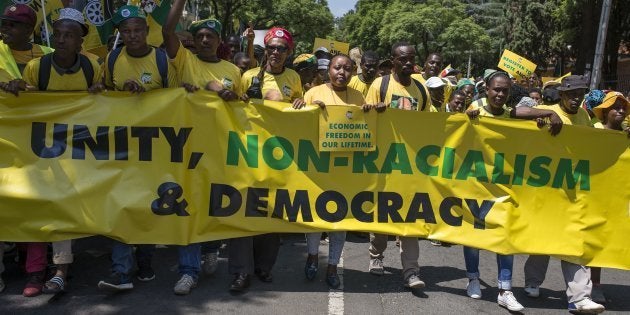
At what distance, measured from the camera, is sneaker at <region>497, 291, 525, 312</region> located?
439cm

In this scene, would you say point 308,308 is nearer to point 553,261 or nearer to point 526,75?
point 553,261

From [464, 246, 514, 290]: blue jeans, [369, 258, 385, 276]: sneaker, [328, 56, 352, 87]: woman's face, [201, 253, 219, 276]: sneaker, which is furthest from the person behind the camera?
[369, 258, 385, 276]: sneaker

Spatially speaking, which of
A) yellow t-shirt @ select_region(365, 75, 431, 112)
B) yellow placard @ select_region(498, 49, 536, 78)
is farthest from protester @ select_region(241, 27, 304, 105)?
yellow placard @ select_region(498, 49, 536, 78)

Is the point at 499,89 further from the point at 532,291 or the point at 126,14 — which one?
the point at 126,14

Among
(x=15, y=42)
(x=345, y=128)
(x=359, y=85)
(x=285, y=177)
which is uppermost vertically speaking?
(x=15, y=42)

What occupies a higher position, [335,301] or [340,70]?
[340,70]

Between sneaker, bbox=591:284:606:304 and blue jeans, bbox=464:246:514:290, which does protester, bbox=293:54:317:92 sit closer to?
blue jeans, bbox=464:246:514:290

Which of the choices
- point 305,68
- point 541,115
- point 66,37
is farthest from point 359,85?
point 66,37

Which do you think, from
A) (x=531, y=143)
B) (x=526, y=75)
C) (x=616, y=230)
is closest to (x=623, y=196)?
(x=616, y=230)

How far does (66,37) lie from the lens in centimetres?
425

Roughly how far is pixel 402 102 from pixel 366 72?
200cm

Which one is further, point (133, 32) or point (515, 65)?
point (515, 65)

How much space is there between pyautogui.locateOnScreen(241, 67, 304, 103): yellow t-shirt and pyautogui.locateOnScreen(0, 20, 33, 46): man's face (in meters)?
1.82

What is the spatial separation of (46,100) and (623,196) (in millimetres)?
4756
